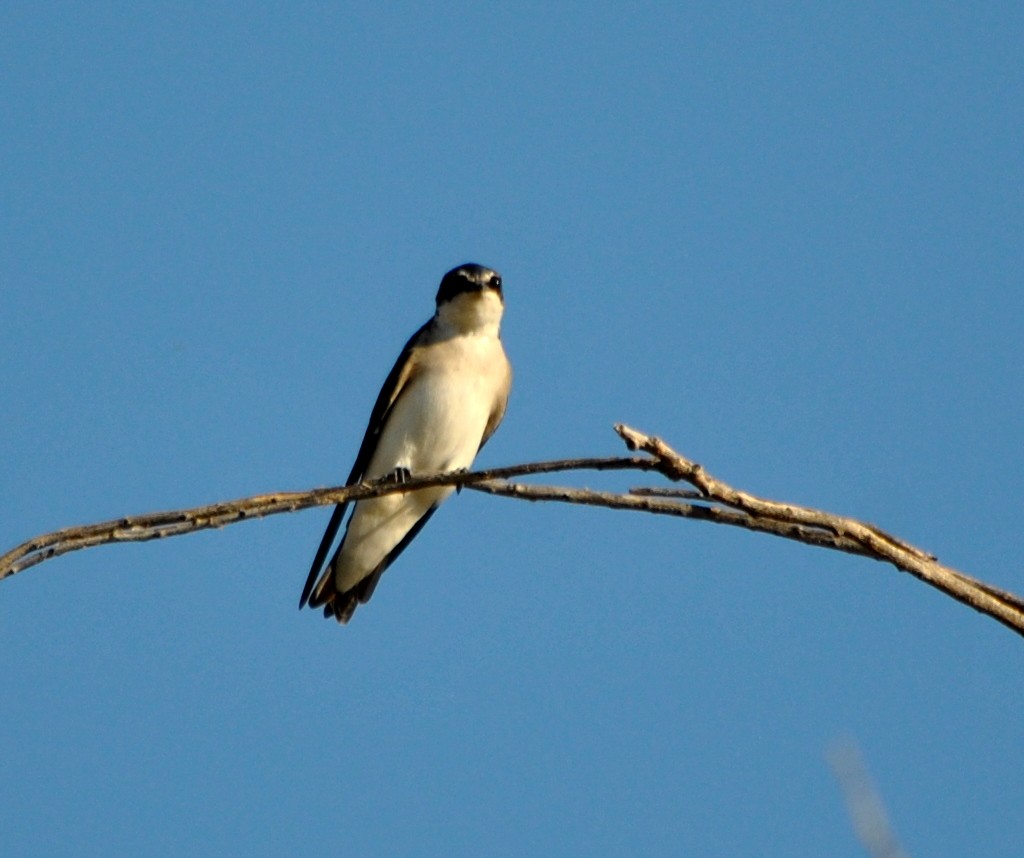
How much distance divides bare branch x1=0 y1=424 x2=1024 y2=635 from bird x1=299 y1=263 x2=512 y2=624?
5142 mm

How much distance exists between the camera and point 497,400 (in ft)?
27.8

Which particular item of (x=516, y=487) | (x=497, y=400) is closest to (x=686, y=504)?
(x=516, y=487)

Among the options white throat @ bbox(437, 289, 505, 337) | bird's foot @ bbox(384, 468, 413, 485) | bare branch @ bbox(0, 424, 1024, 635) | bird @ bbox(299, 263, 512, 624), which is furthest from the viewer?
white throat @ bbox(437, 289, 505, 337)

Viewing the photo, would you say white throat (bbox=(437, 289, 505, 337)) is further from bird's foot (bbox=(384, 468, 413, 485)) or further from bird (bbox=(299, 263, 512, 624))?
bird's foot (bbox=(384, 468, 413, 485))

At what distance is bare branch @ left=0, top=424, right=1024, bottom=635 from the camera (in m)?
2.15

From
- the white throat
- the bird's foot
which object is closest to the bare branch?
the bird's foot

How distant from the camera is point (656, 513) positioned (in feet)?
8.21

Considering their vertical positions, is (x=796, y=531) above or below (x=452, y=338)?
below

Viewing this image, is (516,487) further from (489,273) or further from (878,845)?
(489,273)

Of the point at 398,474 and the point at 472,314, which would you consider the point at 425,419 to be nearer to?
the point at 398,474

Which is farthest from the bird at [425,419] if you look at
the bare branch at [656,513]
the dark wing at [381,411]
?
the bare branch at [656,513]

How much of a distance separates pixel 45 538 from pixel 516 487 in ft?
3.13

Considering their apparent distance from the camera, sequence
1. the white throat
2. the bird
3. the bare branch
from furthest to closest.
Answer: the white throat < the bird < the bare branch

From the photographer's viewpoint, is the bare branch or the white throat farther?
the white throat
